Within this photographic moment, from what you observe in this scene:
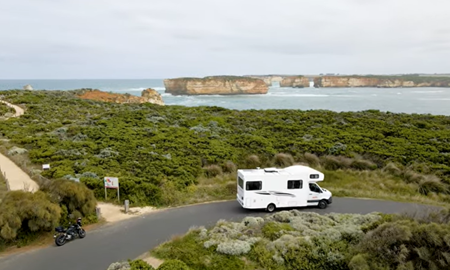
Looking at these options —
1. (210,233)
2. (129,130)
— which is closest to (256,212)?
(210,233)

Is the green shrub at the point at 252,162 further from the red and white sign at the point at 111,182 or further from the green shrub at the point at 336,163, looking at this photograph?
the red and white sign at the point at 111,182

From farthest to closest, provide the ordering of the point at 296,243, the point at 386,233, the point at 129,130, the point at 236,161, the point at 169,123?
the point at 169,123 → the point at 129,130 → the point at 236,161 → the point at 296,243 → the point at 386,233

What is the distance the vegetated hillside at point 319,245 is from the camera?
1033 centimetres

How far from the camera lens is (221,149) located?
2680cm

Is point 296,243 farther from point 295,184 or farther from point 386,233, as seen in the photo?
point 295,184

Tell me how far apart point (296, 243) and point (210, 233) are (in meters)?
3.56

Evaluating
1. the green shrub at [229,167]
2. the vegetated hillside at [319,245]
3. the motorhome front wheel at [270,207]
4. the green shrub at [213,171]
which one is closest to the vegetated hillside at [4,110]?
the green shrub at [213,171]

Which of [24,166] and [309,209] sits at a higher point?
[24,166]

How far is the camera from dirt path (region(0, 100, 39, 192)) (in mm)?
17438

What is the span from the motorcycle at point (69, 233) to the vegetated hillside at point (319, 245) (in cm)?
361

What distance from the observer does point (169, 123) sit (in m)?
35.6

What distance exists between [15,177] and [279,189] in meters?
15.4

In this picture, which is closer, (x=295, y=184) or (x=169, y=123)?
(x=295, y=184)

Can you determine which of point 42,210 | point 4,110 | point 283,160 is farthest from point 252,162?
point 4,110
